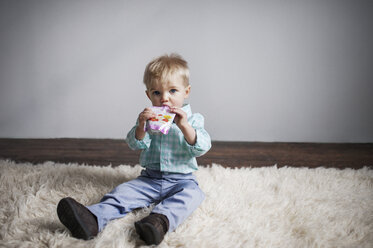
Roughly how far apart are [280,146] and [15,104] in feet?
6.47

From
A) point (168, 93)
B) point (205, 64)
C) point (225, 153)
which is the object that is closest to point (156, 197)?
point (168, 93)

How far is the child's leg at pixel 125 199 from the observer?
0.77 meters

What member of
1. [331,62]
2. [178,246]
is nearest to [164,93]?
[178,246]

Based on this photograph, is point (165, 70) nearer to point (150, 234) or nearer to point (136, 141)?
point (136, 141)

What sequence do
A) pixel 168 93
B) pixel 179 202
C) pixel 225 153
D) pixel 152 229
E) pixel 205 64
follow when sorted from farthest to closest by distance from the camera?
pixel 205 64
pixel 225 153
pixel 168 93
pixel 179 202
pixel 152 229

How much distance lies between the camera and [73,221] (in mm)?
684

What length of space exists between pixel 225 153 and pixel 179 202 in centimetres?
92

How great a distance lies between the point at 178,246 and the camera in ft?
2.23

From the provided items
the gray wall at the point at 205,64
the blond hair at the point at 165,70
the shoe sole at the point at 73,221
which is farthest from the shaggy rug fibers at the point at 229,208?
the gray wall at the point at 205,64

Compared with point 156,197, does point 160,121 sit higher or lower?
higher

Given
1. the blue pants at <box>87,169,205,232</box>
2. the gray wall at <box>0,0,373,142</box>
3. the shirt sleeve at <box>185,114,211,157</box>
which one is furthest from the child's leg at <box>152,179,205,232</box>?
the gray wall at <box>0,0,373,142</box>

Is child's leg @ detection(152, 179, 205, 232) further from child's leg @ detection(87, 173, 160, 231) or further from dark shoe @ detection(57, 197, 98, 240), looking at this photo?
dark shoe @ detection(57, 197, 98, 240)

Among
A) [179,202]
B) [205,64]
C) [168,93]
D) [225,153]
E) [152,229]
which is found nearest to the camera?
[152,229]

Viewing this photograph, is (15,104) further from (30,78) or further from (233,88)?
(233,88)
